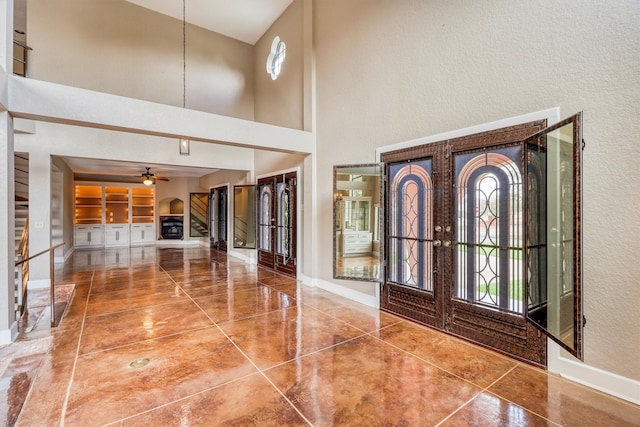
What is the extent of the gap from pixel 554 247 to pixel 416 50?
275 centimetres

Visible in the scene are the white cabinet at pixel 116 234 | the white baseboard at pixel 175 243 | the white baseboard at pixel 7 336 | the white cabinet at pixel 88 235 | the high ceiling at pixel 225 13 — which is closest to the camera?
the white baseboard at pixel 7 336

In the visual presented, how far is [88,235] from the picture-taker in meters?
10.3

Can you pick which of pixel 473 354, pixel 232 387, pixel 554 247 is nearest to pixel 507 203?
pixel 554 247

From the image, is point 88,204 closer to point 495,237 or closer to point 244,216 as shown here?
point 244,216

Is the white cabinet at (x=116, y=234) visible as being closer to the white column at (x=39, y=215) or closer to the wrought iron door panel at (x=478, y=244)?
the white column at (x=39, y=215)

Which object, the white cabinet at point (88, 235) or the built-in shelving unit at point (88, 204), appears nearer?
the white cabinet at point (88, 235)

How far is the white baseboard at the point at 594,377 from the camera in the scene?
6.97 ft

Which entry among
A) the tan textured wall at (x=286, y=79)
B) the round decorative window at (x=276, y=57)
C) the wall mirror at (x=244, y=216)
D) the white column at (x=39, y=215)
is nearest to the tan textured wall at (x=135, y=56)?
the tan textured wall at (x=286, y=79)

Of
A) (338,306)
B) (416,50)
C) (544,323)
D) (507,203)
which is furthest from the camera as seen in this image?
(338,306)

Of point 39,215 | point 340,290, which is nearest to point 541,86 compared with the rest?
point 340,290

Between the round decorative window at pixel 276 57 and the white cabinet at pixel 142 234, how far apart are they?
812cm

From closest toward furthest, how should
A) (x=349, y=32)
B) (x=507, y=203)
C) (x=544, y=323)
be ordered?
1. (x=544, y=323)
2. (x=507, y=203)
3. (x=349, y=32)

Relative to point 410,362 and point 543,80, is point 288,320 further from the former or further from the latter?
point 543,80

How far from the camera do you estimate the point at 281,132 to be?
4934mm
